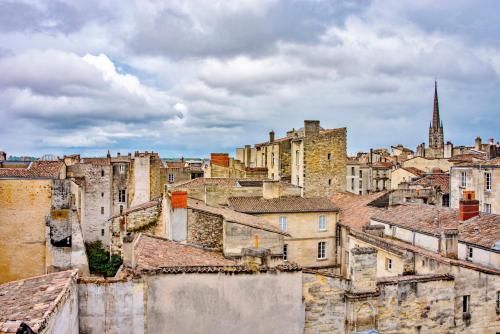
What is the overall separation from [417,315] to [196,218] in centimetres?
1109

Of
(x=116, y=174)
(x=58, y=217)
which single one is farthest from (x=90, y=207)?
(x=58, y=217)

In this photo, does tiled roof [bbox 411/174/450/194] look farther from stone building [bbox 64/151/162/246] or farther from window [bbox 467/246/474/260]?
stone building [bbox 64/151/162/246]

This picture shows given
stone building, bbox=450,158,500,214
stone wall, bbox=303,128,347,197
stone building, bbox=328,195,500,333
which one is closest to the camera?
stone building, bbox=328,195,500,333

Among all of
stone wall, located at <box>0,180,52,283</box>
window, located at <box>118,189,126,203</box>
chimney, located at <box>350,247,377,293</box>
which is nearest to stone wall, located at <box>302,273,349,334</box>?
chimney, located at <box>350,247,377,293</box>

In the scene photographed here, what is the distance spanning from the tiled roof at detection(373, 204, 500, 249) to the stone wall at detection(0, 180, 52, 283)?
20.2 m

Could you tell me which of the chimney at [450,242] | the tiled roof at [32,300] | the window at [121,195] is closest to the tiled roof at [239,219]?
the chimney at [450,242]

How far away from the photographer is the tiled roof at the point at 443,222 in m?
22.9

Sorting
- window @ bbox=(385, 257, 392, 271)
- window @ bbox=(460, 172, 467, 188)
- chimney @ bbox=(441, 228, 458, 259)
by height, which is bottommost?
window @ bbox=(385, 257, 392, 271)

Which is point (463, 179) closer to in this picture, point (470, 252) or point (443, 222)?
point (443, 222)

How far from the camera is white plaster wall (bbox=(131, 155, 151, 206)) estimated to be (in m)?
58.3

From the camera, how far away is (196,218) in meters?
22.4

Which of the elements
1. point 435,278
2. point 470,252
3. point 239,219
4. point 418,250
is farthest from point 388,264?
point 239,219

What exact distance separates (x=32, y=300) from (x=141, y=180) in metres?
49.4

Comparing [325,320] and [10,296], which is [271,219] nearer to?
[325,320]
